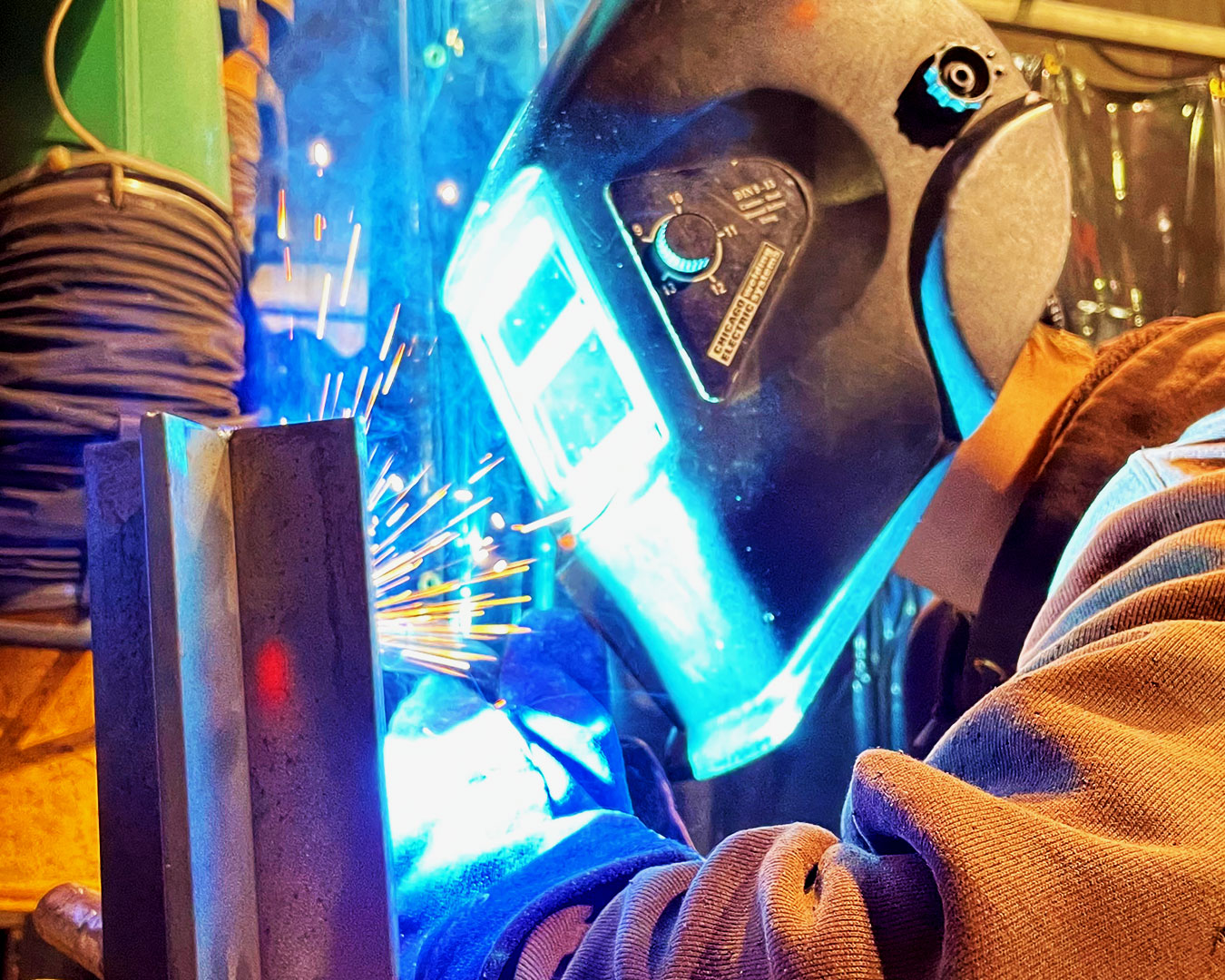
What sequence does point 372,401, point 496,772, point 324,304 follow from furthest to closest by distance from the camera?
point 372,401, point 324,304, point 496,772

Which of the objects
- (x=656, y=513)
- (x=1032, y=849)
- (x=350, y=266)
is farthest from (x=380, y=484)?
(x=1032, y=849)

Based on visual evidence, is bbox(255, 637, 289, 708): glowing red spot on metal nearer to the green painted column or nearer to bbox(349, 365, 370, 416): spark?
the green painted column

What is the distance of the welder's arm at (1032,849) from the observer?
46cm

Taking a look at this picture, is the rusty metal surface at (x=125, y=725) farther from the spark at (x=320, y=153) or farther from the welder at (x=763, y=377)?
the spark at (x=320, y=153)

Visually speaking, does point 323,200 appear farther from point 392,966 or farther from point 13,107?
point 392,966

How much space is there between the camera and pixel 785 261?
0.97 meters

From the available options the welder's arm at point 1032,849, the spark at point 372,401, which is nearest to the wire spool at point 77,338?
the spark at point 372,401

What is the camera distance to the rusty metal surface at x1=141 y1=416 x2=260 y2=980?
54cm

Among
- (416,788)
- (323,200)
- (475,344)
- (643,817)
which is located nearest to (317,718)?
(416,788)

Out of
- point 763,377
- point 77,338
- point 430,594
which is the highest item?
point 77,338

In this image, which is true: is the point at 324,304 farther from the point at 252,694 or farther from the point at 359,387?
the point at 252,694

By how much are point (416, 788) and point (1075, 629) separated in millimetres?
717

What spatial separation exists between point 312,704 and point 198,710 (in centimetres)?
8

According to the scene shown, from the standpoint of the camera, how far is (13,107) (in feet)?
3.26
